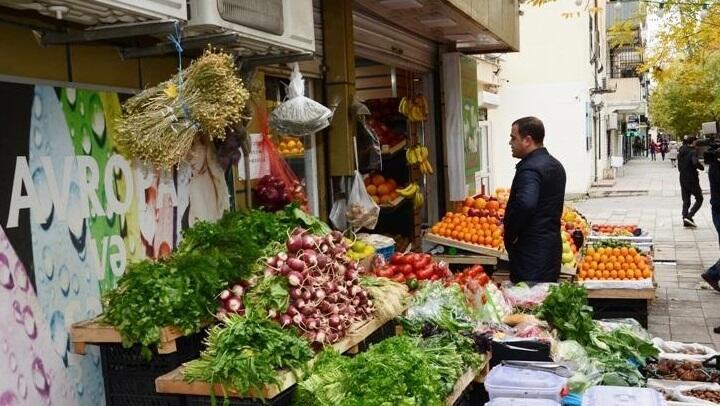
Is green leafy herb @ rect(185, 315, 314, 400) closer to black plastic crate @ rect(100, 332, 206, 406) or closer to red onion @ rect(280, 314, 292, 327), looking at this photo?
red onion @ rect(280, 314, 292, 327)

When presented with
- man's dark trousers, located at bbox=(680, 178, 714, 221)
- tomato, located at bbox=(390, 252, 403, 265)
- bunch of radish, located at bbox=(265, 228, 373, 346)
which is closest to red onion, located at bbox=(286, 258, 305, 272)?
bunch of radish, located at bbox=(265, 228, 373, 346)

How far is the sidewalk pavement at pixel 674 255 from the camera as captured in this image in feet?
25.2

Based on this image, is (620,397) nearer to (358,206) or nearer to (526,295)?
(526,295)

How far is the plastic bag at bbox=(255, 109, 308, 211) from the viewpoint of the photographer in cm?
527

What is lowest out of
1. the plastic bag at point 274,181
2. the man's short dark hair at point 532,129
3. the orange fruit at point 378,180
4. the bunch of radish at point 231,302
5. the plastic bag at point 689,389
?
the plastic bag at point 689,389

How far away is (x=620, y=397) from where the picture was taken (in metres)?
3.66

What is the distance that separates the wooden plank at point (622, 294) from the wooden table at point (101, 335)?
16.2 feet

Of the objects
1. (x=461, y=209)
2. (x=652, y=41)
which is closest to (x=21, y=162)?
(x=461, y=209)

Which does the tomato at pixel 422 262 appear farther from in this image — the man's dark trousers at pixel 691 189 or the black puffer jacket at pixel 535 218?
the man's dark trousers at pixel 691 189

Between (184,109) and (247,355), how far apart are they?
124 cm

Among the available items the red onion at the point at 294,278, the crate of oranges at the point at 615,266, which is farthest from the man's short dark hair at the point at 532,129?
the red onion at the point at 294,278

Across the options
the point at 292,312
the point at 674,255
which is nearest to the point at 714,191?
the point at 674,255

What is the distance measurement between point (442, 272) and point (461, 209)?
3607mm

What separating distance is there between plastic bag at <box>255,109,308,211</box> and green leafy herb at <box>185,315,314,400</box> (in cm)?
191
